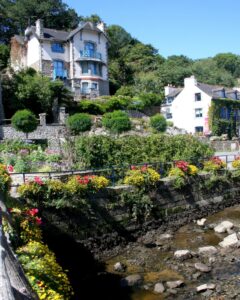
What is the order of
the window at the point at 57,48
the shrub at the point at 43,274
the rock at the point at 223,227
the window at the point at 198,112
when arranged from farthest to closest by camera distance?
the window at the point at 57,48 → the window at the point at 198,112 → the rock at the point at 223,227 → the shrub at the point at 43,274

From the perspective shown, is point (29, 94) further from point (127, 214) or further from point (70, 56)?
point (127, 214)

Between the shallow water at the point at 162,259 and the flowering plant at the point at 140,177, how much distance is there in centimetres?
262

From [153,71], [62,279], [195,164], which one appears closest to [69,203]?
[62,279]

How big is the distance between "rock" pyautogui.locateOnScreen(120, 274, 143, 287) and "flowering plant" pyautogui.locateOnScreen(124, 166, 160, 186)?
5.52 m

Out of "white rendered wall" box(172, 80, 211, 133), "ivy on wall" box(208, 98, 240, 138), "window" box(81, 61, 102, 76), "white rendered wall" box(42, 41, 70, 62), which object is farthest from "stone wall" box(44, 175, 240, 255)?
"white rendered wall" box(42, 41, 70, 62)

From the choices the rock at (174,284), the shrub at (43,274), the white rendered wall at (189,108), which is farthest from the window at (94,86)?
the shrub at (43,274)

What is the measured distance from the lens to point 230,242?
595 inches

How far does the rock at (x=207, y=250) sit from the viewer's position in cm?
1437

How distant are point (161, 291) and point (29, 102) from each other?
112 ft

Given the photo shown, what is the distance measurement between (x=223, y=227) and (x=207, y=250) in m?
3.29

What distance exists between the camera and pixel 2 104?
40562 mm

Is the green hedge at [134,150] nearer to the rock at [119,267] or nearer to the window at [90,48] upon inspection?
the rock at [119,267]

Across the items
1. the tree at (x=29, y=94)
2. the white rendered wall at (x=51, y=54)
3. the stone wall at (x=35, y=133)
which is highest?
the white rendered wall at (x=51, y=54)

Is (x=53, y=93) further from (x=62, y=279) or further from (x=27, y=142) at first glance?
(x=62, y=279)
